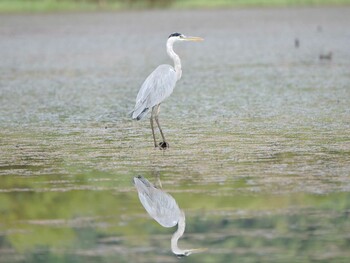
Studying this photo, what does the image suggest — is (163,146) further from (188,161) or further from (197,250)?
(197,250)

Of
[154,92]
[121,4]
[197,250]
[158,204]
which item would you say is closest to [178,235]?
[197,250]

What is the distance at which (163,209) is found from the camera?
816 centimetres

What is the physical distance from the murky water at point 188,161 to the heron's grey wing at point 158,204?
0.29 feet

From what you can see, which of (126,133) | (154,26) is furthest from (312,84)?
(154,26)

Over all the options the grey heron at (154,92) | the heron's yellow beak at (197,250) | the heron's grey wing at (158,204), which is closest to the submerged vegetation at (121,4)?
the grey heron at (154,92)

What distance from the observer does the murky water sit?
7105 mm

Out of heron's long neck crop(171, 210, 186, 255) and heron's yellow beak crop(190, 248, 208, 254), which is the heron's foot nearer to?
heron's long neck crop(171, 210, 186, 255)

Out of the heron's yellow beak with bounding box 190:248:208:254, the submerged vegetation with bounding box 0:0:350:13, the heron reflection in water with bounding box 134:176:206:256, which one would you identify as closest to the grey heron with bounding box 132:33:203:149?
the heron reflection in water with bounding box 134:176:206:256

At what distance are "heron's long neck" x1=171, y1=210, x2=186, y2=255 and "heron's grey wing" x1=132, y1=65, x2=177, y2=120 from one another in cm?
359

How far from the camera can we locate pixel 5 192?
912 centimetres

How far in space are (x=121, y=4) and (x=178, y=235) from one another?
152ft

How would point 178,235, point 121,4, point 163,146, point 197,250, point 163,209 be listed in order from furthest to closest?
point 121,4 → point 163,146 → point 163,209 → point 178,235 → point 197,250

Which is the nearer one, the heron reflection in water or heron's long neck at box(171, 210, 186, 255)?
heron's long neck at box(171, 210, 186, 255)

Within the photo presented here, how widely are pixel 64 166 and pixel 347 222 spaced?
3.66m
